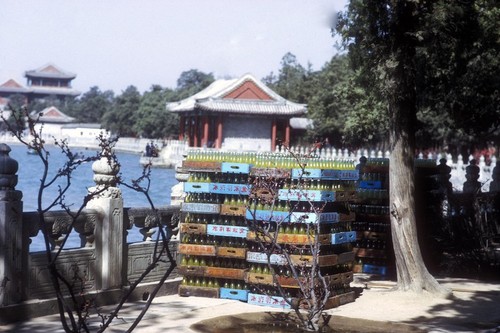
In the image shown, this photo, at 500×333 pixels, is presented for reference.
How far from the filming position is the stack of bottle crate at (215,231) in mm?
8938

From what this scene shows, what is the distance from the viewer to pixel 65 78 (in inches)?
5157

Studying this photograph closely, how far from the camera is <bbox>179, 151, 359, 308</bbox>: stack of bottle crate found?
848 cm

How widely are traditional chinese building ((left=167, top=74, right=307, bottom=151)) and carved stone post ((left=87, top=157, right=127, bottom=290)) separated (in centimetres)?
5298

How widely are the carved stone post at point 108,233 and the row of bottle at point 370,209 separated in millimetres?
3719

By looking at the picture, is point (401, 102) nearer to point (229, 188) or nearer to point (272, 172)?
→ point (272, 172)

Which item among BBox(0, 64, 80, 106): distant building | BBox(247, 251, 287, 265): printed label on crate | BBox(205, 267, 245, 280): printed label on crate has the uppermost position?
BBox(0, 64, 80, 106): distant building

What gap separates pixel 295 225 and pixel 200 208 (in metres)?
1.16

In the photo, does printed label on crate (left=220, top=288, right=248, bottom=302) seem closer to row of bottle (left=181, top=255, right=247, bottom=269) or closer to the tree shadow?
row of bottle (left=181, top=255, right=247, bottom=269)

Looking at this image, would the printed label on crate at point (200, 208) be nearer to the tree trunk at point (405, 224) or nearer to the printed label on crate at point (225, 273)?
the printed label on crate at point (225, 273)

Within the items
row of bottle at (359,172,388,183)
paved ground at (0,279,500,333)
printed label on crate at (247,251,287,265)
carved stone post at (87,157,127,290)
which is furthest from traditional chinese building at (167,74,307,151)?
carved stone post at (87,157,127,290)

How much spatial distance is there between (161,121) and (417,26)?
77589mm

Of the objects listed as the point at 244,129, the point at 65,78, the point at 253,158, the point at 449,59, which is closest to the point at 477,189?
the point at 449,59

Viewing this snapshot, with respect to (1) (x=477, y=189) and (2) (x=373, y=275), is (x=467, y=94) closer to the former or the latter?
(1) (x=477, y=189)

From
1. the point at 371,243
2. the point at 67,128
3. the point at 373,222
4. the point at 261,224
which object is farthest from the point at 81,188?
the point at 67,128
